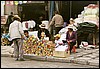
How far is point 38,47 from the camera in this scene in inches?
508

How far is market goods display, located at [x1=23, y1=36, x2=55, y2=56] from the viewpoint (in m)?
12.7

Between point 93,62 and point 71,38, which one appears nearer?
point 93,62

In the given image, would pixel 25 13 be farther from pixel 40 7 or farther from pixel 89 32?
pixel 89 32

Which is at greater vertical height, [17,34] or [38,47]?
[17,34]

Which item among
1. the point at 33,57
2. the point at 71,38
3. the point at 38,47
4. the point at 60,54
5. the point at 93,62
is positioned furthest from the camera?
the point at 71,38

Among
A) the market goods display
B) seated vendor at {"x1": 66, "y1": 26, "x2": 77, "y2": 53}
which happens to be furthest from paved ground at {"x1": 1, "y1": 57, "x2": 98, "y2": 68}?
seated vendor at {"x1": 66, "y1": 26, "x2": 77, "y2": 53}

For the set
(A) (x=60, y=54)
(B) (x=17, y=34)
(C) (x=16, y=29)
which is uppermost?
(C) (x=16, y=29)

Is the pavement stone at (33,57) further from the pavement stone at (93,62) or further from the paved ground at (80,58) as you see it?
the pavement stone at (93,62)

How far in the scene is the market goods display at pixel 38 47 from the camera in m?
12.7

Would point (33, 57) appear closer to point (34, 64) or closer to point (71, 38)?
point (34, 64)

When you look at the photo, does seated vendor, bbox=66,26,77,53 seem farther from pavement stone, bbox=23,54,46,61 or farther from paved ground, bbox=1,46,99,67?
pavement stone, bbox=23,54,46,61

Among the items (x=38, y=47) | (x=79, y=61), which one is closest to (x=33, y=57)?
(x=38, y=47)

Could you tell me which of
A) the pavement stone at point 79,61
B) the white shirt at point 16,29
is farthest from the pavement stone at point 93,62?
the white shirt at point 16,29

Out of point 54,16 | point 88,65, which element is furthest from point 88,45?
point 88,65
